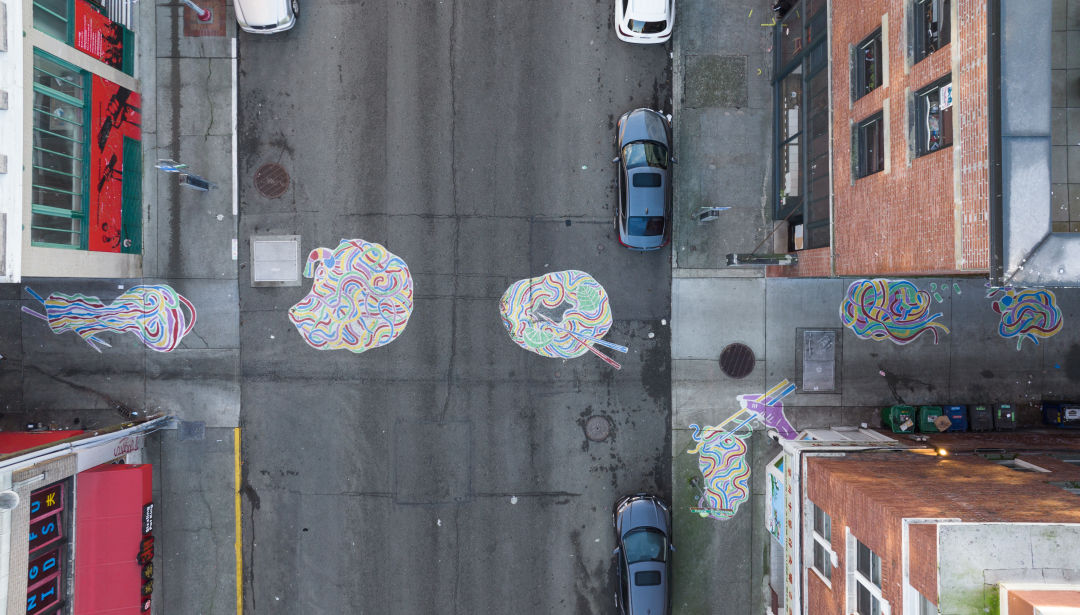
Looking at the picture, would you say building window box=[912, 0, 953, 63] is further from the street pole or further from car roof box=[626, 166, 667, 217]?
the street pole

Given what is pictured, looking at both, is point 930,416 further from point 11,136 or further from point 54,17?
point 54,17

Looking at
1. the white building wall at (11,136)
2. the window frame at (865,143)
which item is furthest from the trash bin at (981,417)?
the white building wall at (11,136)

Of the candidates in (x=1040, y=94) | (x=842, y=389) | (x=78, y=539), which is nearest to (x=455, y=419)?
(x=78, y=539)

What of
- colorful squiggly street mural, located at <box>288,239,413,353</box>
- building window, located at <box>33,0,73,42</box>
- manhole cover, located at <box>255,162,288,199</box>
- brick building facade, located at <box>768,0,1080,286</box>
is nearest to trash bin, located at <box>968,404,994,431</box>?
brick building facade, located at <box>768,0,1080,286</box>

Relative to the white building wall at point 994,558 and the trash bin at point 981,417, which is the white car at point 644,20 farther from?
the trash bin at point 981,417

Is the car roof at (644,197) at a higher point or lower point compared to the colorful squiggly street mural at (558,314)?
higher

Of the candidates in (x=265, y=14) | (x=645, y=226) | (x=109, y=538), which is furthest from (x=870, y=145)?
(x=109, y=538)
